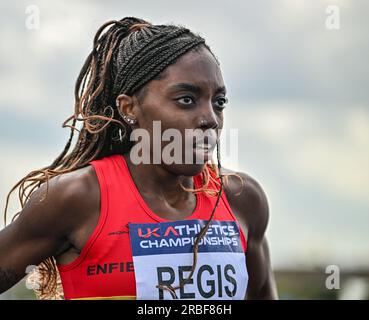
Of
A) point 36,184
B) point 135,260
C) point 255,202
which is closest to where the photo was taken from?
point 135,260

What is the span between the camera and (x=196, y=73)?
178 inches

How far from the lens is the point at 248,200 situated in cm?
512

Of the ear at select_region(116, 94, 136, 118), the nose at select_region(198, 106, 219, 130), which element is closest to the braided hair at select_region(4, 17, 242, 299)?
the ear at select_region(116, 94, 136, 118)

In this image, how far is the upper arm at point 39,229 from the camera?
4.46 meters

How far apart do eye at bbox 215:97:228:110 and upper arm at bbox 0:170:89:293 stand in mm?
846

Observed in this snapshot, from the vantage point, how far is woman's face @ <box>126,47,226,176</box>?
449cm

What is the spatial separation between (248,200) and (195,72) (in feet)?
3.18

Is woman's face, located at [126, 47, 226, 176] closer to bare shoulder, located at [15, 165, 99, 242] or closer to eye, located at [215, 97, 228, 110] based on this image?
eye, located at [215, 97, 228, 110]

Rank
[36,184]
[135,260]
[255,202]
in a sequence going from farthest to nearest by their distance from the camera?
[255,202] → [36,184] → [135,260]

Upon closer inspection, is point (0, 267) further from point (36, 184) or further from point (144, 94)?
point (144, 94)
